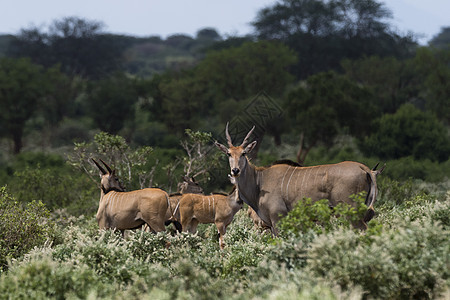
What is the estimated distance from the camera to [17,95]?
48.2m

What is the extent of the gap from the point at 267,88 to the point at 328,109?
21.0m

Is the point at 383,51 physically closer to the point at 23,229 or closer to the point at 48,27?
the point at 48,27

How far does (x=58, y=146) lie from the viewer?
164 feet

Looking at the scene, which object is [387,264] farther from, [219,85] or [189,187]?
[219,85]

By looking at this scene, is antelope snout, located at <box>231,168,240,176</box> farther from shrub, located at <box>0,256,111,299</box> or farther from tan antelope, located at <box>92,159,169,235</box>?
shrub, located at <box>0,256,111,299</box>

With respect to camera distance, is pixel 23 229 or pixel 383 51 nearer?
pixel 23 229

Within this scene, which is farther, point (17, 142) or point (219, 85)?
point (219, 85)

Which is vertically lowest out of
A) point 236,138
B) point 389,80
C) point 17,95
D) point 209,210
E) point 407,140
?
point 407,140

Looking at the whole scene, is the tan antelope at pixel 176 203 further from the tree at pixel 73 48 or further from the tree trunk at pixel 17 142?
the tree at pixel 73 48

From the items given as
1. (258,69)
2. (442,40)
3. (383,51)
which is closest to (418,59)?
(258,69)

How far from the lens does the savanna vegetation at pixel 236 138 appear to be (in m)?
7.27

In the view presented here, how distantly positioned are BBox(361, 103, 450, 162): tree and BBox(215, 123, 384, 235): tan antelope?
2706cm

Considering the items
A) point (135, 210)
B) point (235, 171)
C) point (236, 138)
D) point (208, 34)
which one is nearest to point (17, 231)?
point (135, 210)

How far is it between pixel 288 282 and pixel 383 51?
64991 mm
